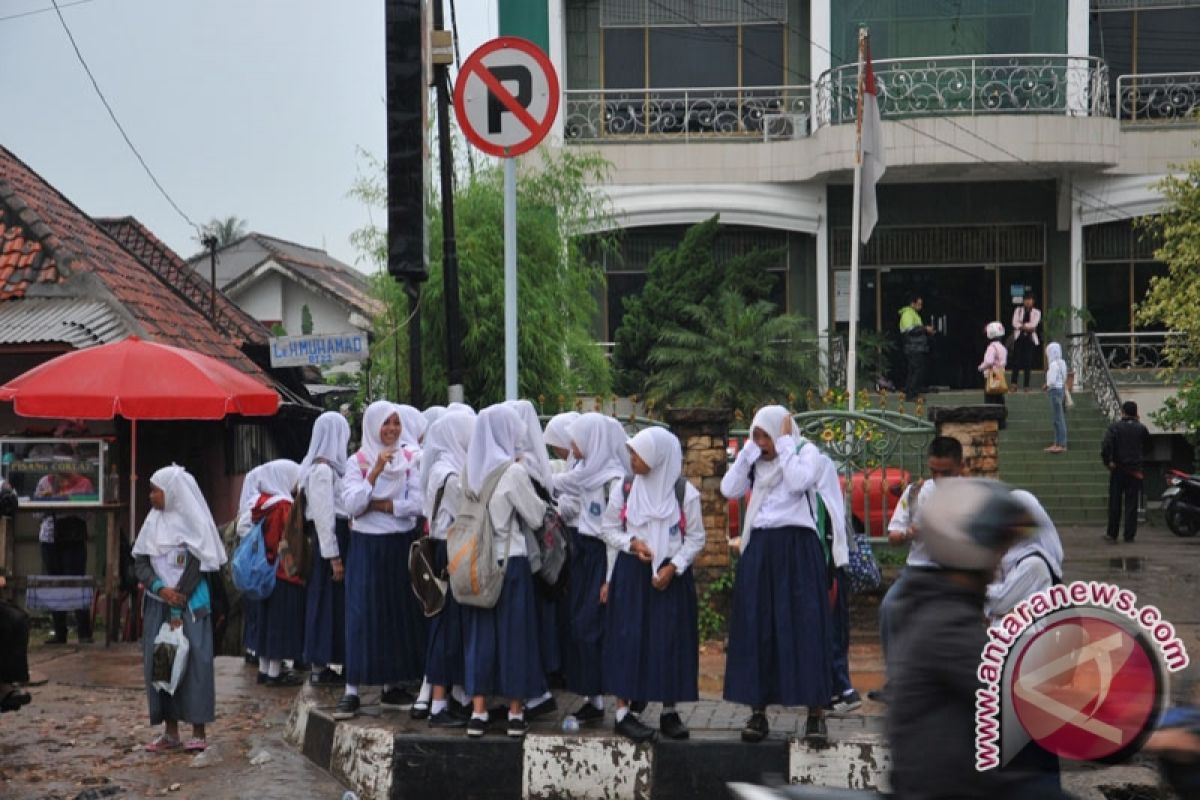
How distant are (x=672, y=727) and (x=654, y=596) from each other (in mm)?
674

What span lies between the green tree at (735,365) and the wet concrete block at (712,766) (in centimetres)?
1250

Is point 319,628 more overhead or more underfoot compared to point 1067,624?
more underfoot

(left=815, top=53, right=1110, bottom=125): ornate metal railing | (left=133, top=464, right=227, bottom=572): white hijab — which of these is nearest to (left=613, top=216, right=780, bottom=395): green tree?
(left=815, top=53, right=1110, bottom=125): ornate metal railing

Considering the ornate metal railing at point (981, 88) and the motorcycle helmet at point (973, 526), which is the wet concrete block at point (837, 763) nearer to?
the motorcycle helmet at point (973, 526)

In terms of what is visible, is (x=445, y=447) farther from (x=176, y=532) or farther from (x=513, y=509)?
(x=176, y=532)

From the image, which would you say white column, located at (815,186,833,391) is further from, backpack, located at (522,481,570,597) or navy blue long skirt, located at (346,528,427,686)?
backpack, located at (522,481,570,597)

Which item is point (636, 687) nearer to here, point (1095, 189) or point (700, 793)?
point (700, 793)

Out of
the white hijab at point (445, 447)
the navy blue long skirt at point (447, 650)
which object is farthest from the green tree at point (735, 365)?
the navy blue long skirt at point (447, 650)

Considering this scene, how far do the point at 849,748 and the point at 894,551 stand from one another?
603 cm

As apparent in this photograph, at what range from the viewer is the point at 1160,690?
417 centimetres

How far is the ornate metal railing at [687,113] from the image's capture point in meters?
25.8

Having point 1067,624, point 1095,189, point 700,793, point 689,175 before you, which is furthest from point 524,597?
point 1095,189

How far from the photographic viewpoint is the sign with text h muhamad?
30.1 ft

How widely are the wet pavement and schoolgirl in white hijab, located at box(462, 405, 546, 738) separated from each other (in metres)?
0.99
